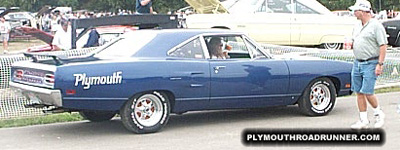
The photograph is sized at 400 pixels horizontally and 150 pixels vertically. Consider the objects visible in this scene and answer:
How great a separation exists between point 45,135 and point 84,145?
97cm

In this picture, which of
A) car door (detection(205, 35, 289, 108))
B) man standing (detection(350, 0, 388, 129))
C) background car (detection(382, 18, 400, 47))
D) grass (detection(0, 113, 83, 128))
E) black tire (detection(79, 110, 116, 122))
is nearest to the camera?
man standing (detection(350, 0, 388, 129))

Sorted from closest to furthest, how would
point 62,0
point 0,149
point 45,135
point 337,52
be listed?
1. point 0,149
2. point 45,135
3. point 337,52
4. point 62,0

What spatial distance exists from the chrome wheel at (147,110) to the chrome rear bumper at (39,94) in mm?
967

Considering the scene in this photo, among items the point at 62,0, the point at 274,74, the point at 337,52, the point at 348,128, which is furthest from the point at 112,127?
the point at 62,0

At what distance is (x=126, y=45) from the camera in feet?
30.6

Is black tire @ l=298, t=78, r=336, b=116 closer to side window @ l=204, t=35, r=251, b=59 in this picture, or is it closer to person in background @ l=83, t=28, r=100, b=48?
side window @ l=204, t=35, r=251, b=59

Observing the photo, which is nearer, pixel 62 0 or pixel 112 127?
pixel 112 127

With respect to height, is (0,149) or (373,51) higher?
(373,51)

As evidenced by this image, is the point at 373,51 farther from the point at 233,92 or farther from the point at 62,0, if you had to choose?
the point at 62,0

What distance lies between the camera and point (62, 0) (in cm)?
6306

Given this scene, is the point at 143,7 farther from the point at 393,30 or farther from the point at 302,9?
the point at 393,30

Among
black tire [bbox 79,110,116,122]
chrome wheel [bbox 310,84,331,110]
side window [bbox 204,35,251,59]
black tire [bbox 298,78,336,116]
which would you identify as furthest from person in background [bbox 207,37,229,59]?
black tire [bbox 79,110,116,122]

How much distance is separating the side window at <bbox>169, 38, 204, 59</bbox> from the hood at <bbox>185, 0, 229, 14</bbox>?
8.91 m

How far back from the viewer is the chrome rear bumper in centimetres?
817
